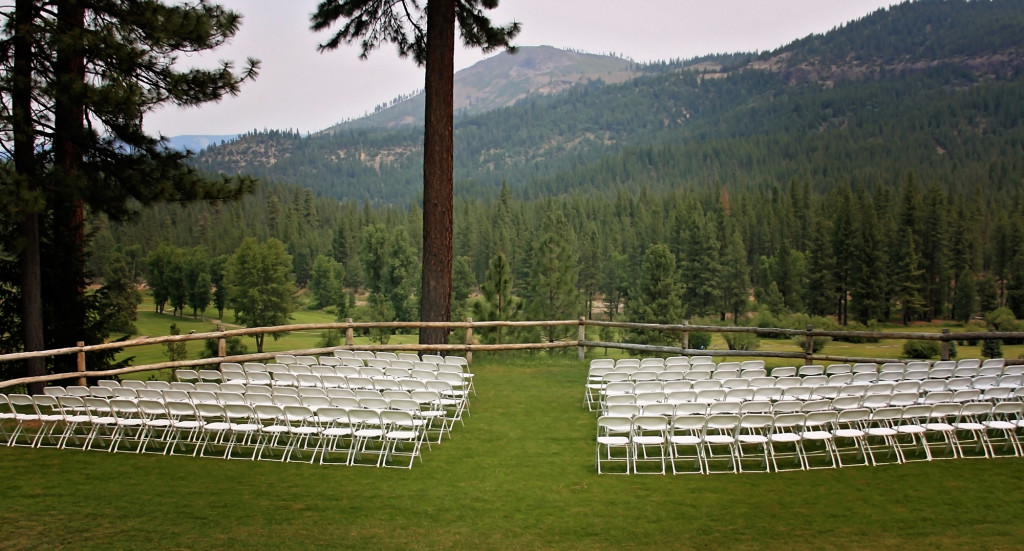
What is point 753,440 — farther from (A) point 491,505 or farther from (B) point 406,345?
(B) point 406,345

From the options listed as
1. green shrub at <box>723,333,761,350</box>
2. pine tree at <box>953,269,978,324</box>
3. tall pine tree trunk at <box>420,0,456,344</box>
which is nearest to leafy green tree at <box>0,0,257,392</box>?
tall pine tree trunk at <box>420,0,456,344</box>

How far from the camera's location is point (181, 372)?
14406 millimetres

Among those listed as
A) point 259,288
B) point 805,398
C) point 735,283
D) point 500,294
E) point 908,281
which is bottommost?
point 735,283

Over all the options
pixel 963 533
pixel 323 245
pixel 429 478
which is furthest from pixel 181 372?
pixel 323 245

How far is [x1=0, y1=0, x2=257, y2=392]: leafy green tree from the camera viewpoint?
1270 cm

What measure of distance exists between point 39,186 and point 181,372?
3.97m

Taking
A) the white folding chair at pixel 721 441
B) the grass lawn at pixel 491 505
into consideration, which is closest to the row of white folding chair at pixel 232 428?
the grass lawn at pixel 491 505

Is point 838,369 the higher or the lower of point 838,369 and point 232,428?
the lower

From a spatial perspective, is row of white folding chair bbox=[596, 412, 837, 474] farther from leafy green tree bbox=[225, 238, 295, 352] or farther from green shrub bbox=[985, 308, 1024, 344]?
green shrub bbox=[985, 308, 1024, 344]

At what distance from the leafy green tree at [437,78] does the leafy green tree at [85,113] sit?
4302mm

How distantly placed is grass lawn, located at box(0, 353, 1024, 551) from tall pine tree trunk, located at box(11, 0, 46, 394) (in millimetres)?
3774

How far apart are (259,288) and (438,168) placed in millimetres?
60748

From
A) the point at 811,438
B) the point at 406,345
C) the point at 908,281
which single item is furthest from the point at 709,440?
the point at 908,281

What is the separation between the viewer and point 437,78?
18.1 m
